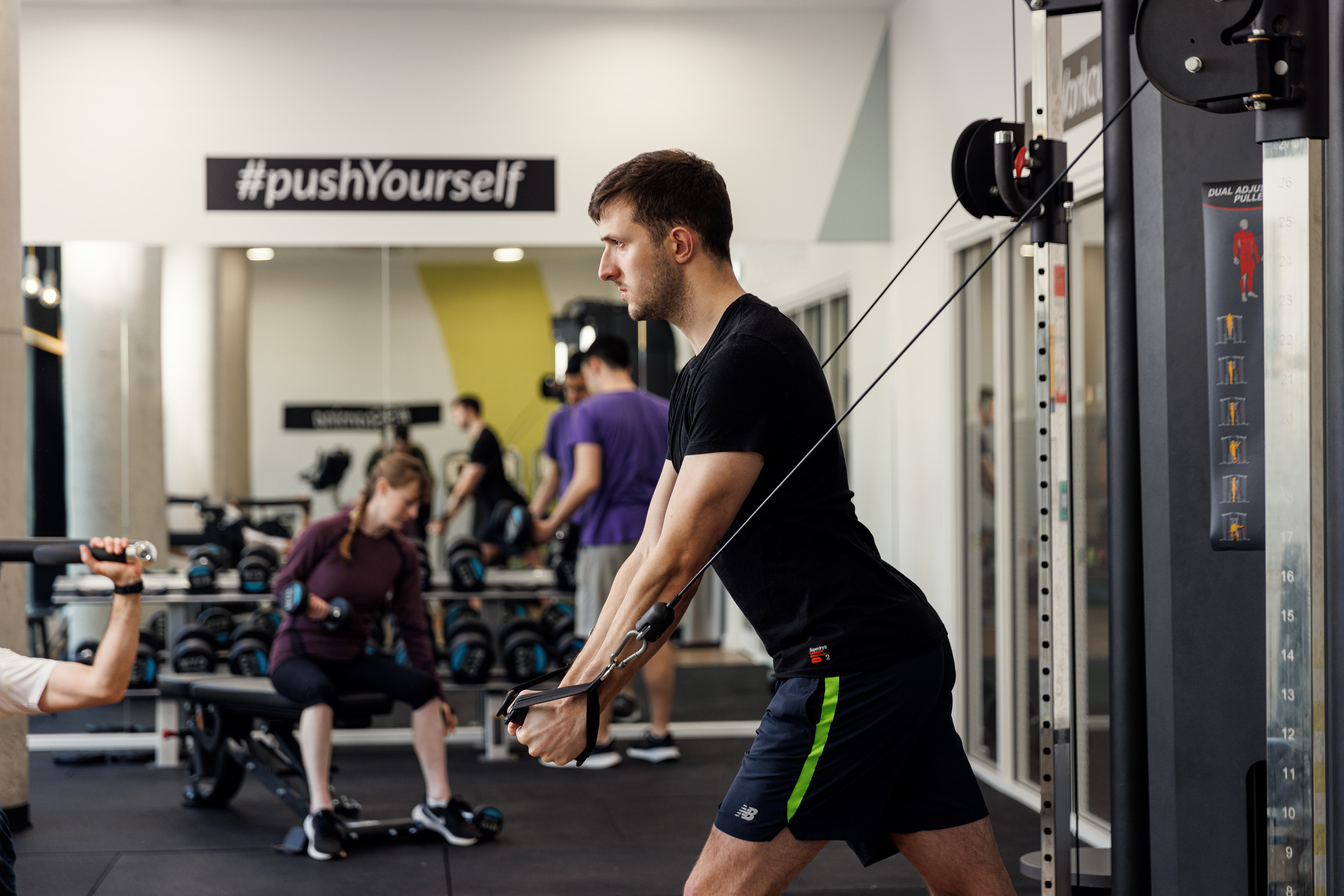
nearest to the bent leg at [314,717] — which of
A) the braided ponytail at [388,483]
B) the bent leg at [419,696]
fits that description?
the bent leg at [419,696]

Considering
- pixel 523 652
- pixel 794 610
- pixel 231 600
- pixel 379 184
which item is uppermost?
pixel 379 184

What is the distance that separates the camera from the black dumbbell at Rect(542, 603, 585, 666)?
16.8ft

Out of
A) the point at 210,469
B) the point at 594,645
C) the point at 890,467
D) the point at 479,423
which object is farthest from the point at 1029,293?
the point at 210,469

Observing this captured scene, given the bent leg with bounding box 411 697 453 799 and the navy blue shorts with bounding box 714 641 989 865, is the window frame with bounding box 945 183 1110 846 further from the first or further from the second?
the navy blue shorts with bounding box 714 641 989 865

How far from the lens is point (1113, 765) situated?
210 centimetres

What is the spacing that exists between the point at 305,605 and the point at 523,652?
142cm

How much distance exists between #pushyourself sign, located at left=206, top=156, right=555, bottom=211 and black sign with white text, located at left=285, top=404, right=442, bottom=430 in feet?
2.79

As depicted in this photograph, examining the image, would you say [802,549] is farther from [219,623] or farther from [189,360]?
[189,360]

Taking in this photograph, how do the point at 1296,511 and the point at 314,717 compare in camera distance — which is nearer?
the point at 1296,511

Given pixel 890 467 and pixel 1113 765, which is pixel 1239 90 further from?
pixel 890 467

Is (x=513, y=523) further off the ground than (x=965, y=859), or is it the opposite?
(x=513, y=523)

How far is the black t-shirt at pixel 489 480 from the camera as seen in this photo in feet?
17.6

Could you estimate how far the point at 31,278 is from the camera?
5.13 meters

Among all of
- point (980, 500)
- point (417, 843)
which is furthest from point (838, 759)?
point (980, 500)
